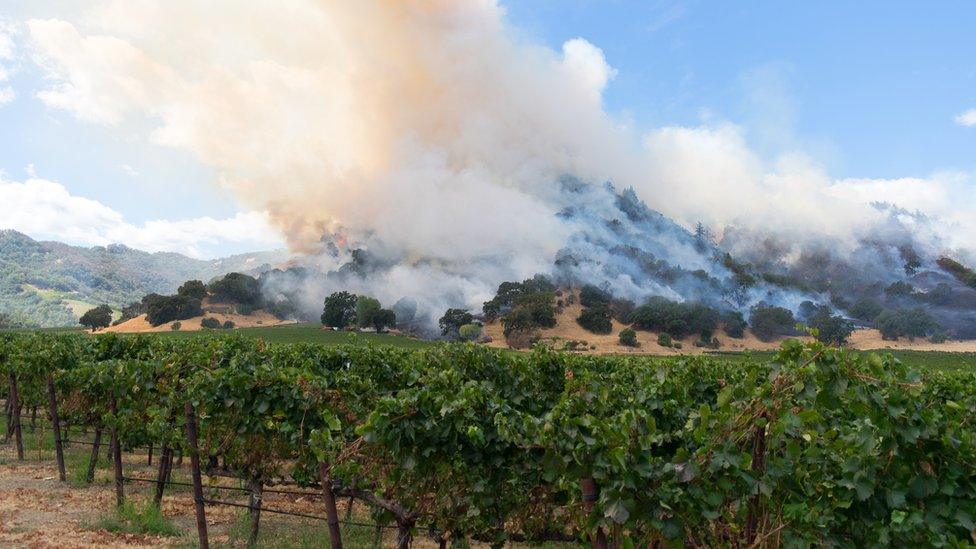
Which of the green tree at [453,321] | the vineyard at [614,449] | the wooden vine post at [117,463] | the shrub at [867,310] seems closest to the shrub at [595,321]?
the green tree at [453,321]

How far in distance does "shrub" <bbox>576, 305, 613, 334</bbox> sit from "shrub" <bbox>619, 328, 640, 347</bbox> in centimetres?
700

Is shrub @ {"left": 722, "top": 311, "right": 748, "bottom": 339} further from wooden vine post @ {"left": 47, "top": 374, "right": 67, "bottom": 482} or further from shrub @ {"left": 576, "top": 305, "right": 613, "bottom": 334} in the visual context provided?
wooden vine post @ {"left": 47, "top": 374, "right": 67, "bottom": 482}

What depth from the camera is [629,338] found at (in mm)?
107625

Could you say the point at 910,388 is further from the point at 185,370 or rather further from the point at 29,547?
the point at 29,547

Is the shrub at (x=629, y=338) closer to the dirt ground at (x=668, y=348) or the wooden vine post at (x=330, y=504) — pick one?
the dirt ground at (x=668, y=348)

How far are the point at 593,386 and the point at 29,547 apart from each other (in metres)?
10.2

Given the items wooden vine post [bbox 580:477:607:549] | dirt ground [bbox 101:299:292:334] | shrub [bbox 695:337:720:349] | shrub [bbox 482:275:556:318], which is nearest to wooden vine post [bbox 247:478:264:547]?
wooden vine post [bbox 580:477:607:549]

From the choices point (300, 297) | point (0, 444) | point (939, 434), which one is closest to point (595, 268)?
point (300, 297)

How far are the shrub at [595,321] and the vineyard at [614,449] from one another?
351ft

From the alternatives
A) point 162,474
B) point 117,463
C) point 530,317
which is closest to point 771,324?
point 530,317

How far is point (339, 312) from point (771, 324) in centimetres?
8912

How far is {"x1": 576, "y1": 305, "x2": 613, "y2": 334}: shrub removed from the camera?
384ft

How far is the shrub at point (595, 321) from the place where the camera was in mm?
117000

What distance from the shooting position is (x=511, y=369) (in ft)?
34.9
